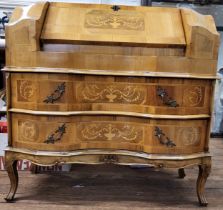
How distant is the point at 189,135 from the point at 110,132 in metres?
0.42

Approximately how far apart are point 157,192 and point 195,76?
A: 0.81 m

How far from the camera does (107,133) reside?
187 cm

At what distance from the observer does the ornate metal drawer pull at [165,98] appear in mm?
1787

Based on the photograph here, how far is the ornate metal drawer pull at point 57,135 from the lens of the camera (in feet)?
5.98

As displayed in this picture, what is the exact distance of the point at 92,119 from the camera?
1.85m

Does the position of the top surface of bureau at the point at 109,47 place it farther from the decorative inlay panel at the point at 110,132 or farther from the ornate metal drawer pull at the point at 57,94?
the decorative inlay panel at the point at 110,132

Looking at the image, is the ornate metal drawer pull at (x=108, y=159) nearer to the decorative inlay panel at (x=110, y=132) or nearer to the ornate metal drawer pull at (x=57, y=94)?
the decorative inlay panel at (x=110, y=132)

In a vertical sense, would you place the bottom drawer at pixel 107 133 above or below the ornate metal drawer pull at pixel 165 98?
below

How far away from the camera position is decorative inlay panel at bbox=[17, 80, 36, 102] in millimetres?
1796

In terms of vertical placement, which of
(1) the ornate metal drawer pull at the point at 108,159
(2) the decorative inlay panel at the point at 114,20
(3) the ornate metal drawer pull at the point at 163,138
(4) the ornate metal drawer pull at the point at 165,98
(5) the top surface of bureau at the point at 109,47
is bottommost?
(1) the ornate metal drawer pull at the point at 108,159

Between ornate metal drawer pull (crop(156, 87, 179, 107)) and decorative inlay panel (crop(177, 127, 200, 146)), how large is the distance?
0.47 feet

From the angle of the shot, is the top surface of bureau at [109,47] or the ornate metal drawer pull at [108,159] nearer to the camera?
→ the top surface of bureau at [109,47]

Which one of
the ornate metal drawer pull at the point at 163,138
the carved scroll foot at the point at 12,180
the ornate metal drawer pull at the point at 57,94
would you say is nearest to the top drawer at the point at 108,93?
the ornate metal drawer pull at the point at 57,94

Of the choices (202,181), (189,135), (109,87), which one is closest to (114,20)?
(109,87)
